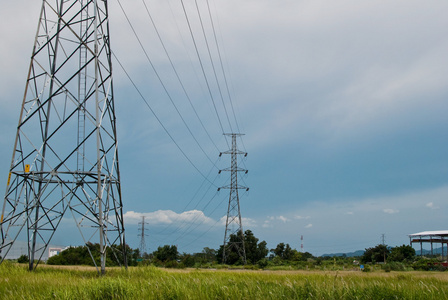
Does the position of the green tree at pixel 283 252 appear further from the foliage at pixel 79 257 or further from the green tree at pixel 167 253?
the foliage at pixel 79 257

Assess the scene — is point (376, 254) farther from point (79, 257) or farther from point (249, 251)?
point (79, 257)

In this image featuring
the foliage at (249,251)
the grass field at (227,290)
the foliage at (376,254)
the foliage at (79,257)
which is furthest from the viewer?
the foliage at (376,254)

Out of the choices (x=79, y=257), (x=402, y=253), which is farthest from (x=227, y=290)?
(x=402, y=253)

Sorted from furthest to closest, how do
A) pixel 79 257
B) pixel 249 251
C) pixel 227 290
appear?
pixel 249 251 < pixel 79 257 < pixel 227 290

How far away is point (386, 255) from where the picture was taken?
232ft

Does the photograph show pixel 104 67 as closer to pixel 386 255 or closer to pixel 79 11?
pixel 79 11

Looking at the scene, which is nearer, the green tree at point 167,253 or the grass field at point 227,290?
the grass field at point 227,290

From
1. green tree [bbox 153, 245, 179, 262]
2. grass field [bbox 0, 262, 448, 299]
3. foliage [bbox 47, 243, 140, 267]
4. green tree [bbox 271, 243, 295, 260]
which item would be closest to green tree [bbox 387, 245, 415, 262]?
green tree [bbox 271, 243, 295, 260]

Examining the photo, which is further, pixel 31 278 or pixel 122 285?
pixel 31 278

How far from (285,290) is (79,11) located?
1903 centimetres

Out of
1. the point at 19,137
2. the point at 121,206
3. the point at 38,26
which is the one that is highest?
the point at 38,26

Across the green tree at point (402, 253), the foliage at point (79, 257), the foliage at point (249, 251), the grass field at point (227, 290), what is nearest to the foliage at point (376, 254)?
the green tree at point (402, 253)

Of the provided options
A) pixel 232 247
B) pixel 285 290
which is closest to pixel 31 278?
pixel 285 290

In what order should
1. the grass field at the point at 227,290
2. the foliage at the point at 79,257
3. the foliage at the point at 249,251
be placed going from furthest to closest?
the foliage at the point at 249,251
the foliage at the point at 79,257
the grass field at the point at 227,290
